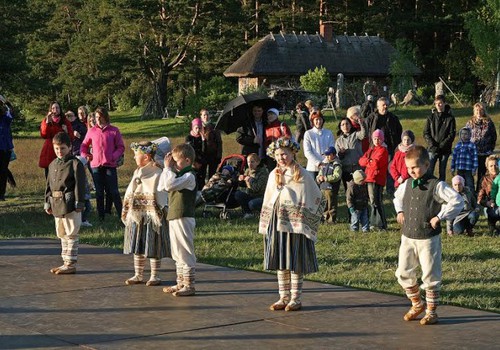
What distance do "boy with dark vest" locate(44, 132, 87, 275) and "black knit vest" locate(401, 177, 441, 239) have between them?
4.00 meters

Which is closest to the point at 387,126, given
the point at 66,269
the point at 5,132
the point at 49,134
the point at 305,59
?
the point at 49,134

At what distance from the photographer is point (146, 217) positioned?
10734 mm

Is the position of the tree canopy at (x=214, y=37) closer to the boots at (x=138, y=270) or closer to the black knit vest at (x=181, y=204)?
the boots at (x=138, y=270)

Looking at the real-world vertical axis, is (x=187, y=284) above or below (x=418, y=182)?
below

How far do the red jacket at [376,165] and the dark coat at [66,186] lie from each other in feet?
17.4

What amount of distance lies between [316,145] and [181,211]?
6.82m

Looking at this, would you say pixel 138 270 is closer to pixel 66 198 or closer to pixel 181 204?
pixel 181 204

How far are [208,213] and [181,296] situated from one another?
281 inches

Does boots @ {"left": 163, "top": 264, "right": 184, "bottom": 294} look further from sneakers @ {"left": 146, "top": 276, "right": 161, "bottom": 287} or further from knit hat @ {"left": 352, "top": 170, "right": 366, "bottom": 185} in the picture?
knit hat @ {"left": 352, "top": 170, "right": 366, "bottom": 185}

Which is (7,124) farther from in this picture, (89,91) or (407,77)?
(89,91)

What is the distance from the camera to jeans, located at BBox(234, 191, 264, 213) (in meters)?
16.7

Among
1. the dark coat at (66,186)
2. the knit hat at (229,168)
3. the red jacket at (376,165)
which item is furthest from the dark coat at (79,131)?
the dark coat at (66,186)

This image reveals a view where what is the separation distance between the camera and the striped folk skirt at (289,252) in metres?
9.37

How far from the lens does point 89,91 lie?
73188 mm
